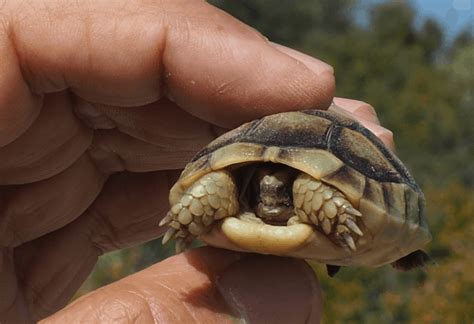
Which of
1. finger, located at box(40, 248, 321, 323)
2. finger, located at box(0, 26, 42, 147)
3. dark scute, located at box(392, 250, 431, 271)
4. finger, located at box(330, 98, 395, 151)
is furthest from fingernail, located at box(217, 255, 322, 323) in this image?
finger, located at box(0, 26, 42, 147)

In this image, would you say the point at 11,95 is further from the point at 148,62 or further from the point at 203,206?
the point at 203,206

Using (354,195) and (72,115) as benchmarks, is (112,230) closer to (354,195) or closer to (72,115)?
(72,115)

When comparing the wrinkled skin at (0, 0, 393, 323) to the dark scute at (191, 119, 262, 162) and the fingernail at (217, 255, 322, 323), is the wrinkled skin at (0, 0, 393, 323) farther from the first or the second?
the dark scute at (191, 119, 262, 162)

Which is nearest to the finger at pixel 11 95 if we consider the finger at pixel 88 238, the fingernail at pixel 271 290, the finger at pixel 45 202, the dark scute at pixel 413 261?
the finger at pixel 45 202

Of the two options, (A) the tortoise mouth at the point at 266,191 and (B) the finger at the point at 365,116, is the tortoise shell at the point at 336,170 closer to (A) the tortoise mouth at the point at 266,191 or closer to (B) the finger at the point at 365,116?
(A) the tortoise mouth at the point at 266,191

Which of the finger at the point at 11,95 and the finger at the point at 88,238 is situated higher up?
the finger at the point at 11,95

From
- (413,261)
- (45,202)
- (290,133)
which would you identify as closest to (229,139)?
(290,133)

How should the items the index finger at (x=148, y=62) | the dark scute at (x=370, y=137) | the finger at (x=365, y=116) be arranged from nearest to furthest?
1. the dark scute at (x=370, y=137)
2. the index finger at (x=148, y=62)
3. the finger at (x=365, y=116)

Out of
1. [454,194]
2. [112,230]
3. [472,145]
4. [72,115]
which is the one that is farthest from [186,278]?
[472,145]
